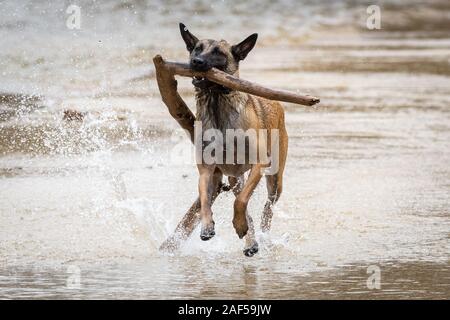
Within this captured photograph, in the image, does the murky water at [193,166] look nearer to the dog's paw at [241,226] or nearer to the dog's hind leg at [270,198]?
the dog's hind leg at [270,198]

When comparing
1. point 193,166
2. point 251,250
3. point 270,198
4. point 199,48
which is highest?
point 199,48

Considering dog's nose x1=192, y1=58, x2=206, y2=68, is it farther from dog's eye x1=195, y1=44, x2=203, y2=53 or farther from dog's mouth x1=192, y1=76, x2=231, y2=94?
dog's eye x1=195, y1=44, x2=203, y2=53

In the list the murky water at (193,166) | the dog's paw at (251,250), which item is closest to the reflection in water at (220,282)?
the murky water at (193,166)

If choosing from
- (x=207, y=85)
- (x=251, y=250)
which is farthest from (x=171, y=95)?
(x=251, y=250)

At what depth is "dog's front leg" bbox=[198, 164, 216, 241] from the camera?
7441mm

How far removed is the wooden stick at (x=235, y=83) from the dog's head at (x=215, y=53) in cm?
6

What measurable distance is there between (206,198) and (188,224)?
1.88 ft

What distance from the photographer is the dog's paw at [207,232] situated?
740 cm

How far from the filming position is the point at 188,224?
323 inches

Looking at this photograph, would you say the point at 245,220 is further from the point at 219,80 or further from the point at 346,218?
the point at 346,218

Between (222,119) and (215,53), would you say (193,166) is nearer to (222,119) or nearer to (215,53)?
(222,119)

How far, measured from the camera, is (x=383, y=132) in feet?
41.6

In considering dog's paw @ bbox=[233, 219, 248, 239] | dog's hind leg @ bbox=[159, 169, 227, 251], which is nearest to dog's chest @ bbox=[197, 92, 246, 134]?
dog's hind leg @ bbox=[159, 169, 227, 251]

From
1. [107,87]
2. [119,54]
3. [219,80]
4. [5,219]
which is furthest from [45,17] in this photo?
[219,80]
